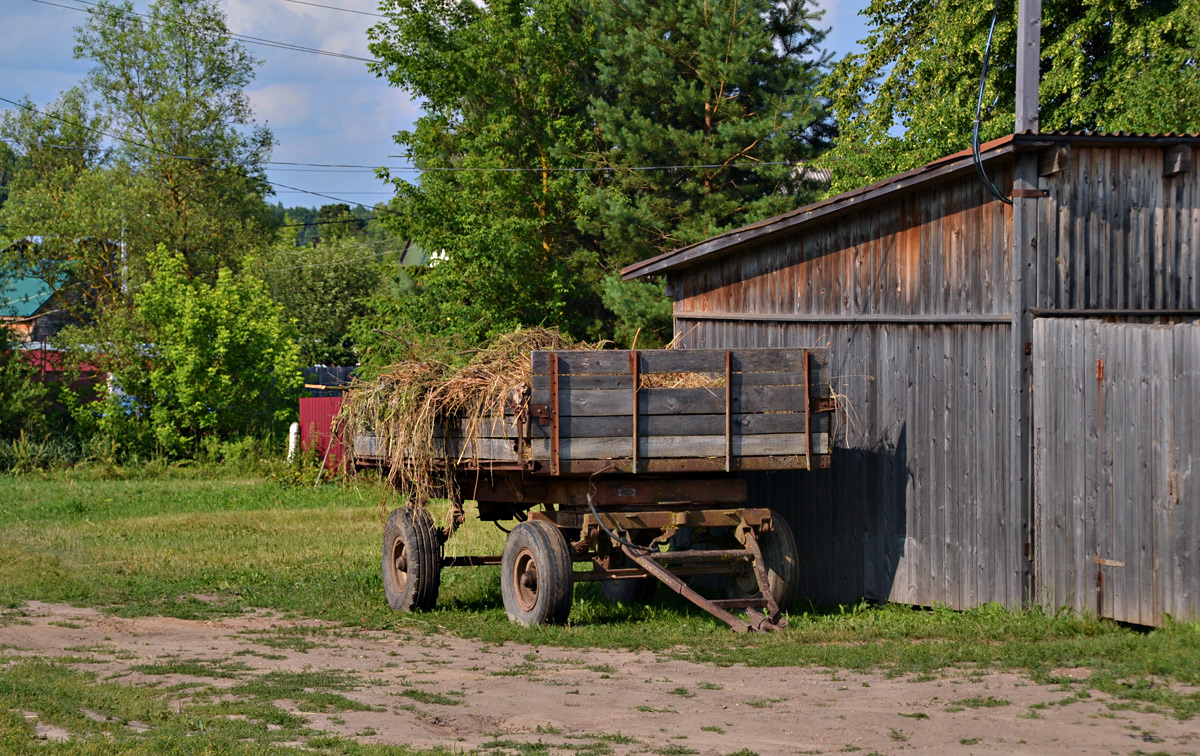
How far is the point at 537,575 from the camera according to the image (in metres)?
10.1

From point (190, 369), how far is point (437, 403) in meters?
20.5

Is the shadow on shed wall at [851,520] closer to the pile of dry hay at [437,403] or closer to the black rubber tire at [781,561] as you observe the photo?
the black rubber tire at [781,561]

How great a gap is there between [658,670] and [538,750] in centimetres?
237

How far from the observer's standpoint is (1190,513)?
28.1 ft

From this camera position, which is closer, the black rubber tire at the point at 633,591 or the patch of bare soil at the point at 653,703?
the patch of bare soil at the point at 653,703

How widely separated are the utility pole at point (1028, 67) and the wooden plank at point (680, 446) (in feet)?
10.8

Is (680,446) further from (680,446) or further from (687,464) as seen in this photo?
(687,464)

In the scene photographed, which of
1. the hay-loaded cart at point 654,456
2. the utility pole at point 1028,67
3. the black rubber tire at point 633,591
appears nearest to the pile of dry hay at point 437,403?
the hay-loaded cart at point 654,456

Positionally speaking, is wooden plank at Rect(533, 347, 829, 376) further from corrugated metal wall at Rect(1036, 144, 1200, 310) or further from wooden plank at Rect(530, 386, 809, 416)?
corrugated metal wall at Rect(1036, 144, 1200, 310)

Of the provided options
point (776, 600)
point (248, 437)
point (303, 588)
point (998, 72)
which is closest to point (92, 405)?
point (248, 437)

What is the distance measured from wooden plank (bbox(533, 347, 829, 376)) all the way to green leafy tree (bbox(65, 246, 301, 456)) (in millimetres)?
21398

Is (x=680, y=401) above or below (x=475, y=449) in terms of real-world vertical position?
above

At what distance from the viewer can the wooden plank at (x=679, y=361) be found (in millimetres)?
9742

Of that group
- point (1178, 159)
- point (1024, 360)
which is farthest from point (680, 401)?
point (1178, 159)
